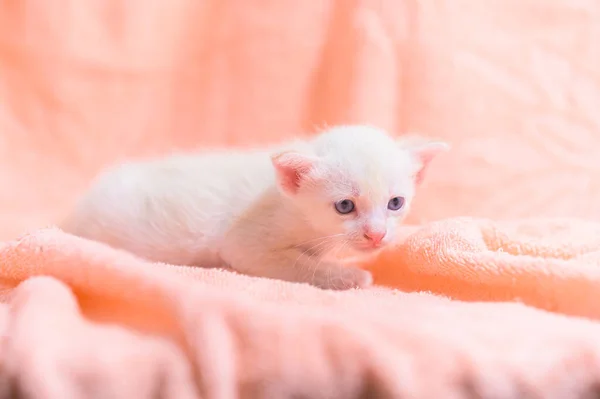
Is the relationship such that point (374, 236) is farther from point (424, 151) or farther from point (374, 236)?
point (424, 151)

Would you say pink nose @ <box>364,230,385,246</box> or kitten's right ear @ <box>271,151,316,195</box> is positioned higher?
kitten's right ear @ <box>271,151,316,195</box>

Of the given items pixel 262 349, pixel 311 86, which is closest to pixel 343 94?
pixel 311 86

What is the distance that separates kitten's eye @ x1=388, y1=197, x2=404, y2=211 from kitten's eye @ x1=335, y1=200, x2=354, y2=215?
70 millimetres

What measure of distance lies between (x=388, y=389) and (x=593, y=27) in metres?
1.45

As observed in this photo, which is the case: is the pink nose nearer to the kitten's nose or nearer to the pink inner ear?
the kitten's nose

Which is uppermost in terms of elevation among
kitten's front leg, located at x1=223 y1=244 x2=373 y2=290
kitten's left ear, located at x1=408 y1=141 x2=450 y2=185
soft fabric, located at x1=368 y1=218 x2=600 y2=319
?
kitten's left ear, located at x1=408 y1=141 x2=450 y2=185

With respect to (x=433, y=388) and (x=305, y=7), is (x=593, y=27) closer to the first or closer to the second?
(x=305, y=7)

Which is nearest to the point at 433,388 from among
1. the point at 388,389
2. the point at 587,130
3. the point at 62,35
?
the point at 388,389

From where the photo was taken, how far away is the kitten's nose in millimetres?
956

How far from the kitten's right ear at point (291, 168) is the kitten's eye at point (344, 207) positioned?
0.08 m

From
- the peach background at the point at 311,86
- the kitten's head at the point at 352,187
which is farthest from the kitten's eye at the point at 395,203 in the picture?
the peach background at the point at 311,86

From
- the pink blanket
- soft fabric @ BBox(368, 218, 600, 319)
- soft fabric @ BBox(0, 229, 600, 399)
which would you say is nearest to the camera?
soft fabric @ BBox(0, 229, 600, 399)

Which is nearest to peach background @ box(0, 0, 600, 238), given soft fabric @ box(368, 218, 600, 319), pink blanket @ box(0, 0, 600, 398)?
pink blanket @ box(0, 0, 600, 398)

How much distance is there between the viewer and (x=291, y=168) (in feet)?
3.30
